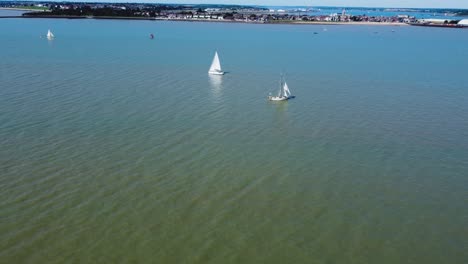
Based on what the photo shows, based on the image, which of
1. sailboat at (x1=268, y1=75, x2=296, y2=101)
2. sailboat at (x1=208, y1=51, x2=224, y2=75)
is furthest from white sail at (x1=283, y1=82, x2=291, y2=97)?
sailboat at (x1=208, y1=51, x2=224, y2=75)

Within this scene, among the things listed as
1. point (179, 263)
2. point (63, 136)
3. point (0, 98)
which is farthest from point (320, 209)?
point (0, 98)

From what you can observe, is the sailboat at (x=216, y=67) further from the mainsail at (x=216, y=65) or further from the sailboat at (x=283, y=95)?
the sailboat at (x=283, y=95)

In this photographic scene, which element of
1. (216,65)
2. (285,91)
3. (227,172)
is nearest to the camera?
(227,172)

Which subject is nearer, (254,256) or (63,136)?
(254,256)

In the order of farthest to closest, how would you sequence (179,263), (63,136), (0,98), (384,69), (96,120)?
(384,69) → (0,98) → (96,120) → (63,136) → (179,263)

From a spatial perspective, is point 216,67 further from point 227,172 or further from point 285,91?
point 227,172

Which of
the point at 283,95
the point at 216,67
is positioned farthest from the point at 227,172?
the point at 216,67

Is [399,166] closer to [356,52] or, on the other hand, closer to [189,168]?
[189,168]

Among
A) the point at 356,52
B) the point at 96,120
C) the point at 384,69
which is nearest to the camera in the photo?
the point at 96,120

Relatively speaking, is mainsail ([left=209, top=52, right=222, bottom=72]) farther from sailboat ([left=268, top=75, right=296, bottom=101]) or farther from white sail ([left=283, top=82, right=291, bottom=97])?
white sail ([left=283, top=82, right=291, bottom=97])
